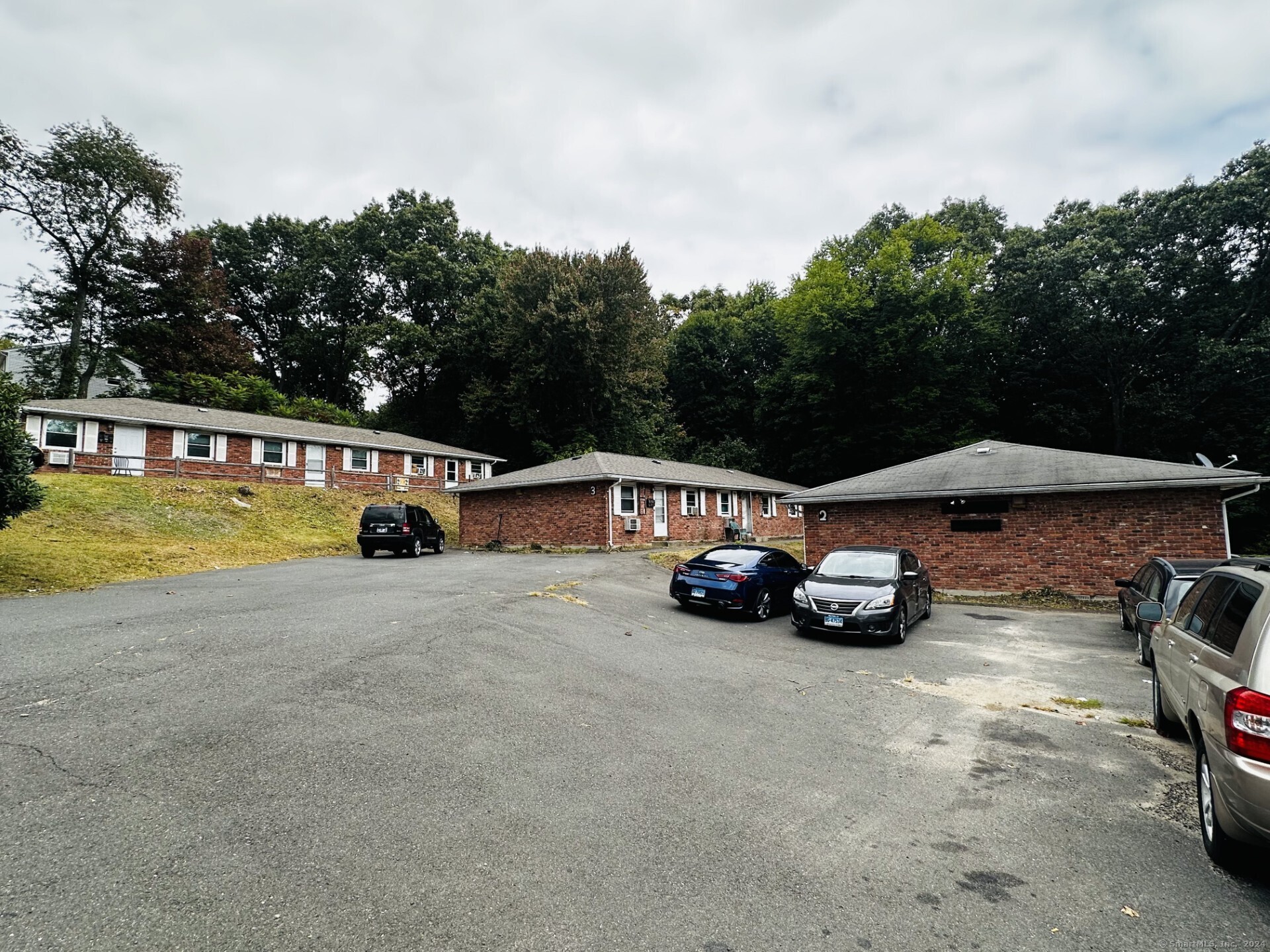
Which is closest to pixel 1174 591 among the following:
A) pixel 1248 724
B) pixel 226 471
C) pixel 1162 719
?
pixel 1162 719

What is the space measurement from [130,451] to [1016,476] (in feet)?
110

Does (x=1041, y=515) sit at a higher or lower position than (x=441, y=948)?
higher

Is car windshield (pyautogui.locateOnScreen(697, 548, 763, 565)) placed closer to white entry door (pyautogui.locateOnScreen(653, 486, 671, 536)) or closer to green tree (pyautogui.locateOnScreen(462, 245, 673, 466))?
white entry door (pyautogui.locateOnScreen(653, 486, 671, 536))

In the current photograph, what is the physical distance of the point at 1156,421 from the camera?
29.4m

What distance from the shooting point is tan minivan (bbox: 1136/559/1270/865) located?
9.38 feet

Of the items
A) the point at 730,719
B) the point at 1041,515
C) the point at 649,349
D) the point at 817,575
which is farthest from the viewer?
the point at 649,349

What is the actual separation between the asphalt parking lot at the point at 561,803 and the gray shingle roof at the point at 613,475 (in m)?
15.8

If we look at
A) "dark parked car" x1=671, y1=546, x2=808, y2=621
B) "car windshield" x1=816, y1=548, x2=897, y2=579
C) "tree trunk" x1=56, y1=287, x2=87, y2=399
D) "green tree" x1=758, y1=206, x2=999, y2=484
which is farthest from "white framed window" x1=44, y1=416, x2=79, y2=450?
"green tree" x1=758, y1=206, x2=999, y2=484

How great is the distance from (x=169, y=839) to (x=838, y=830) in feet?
12.1

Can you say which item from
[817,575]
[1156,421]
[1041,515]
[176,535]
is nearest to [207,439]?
[176,535]

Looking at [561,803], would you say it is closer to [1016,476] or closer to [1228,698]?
[1228,698]

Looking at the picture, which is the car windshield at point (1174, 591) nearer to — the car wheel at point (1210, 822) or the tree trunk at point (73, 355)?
the car wheel at point (1210, 822)

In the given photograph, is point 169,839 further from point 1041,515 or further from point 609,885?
point 1041,515

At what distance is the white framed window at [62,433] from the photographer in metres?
24.3
